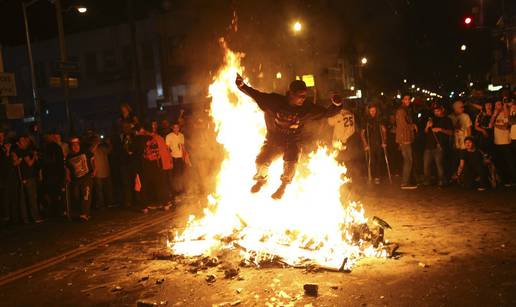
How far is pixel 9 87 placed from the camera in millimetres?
13891

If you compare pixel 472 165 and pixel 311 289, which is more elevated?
pixel 472 165

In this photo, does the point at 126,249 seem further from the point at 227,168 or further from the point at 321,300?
the point at 321,300

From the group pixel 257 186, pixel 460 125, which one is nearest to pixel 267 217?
pixel 257 186

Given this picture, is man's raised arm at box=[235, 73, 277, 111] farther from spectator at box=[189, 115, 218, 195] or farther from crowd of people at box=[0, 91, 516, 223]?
spectator at box=[189, 115, 218, 195]

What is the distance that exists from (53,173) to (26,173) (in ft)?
2.12

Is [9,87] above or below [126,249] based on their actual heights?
above

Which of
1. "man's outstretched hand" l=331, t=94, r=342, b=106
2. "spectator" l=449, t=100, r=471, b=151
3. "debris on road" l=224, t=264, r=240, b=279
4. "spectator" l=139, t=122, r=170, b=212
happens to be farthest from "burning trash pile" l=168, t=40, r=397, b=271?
"spectator" l=449, t=100, r=471, b=151

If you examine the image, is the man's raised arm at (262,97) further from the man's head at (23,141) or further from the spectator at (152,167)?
the man's head at (23,141)

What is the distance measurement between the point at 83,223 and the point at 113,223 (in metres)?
0.75

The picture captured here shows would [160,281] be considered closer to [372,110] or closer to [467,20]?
[372,110]

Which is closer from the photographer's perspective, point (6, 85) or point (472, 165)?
point (472, 165)

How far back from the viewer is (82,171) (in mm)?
10172

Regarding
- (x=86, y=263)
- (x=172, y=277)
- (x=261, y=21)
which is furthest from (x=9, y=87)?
(x=172, y=277)

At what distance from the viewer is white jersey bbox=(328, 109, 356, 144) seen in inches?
435
